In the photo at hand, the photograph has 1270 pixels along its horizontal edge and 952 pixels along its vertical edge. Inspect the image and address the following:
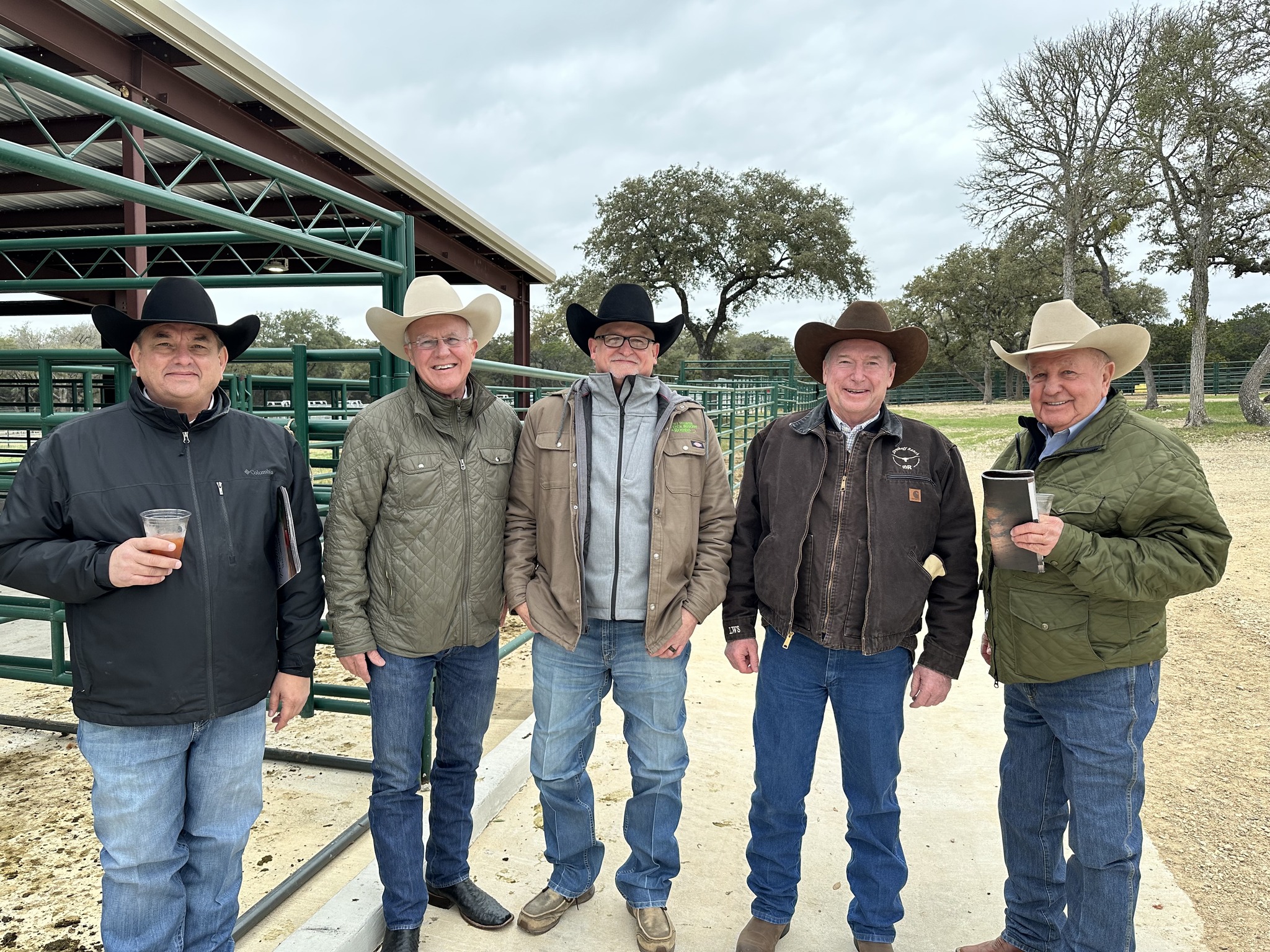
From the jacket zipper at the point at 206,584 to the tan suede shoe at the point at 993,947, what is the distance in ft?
6.96

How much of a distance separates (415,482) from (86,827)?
2.06 metres

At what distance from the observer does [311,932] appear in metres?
2.21

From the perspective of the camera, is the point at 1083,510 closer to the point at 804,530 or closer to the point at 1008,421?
the point at 804,530

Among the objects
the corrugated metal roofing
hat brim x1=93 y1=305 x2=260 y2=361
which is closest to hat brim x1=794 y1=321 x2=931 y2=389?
hat brim x1=93 y1=305 x2=260 y2=361

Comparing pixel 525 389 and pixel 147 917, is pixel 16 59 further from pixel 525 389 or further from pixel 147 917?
pixel 525 389

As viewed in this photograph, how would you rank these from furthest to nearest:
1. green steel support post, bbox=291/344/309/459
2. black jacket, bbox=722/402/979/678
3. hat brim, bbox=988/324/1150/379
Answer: green steel support post, bbox=291/344/309/459, black jacket, bbox=722/402/979/678, hat brim, bbox=988/324/1150/379

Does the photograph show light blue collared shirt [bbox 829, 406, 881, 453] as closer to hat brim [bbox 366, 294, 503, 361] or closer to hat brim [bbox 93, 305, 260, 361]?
hat brim [bbox 366, 294, 503, 361]

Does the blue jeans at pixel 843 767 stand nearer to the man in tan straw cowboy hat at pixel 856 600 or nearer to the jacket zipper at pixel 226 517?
the man in tan straw cowboy hat at pixel 856 600

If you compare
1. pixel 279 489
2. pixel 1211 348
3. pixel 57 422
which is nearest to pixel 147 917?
pixel 279 489

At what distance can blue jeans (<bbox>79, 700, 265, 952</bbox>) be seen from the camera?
1752 mm

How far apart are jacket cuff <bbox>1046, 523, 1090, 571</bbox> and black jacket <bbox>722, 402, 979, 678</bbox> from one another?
0.34 meters

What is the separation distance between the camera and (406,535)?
2201 millimetres

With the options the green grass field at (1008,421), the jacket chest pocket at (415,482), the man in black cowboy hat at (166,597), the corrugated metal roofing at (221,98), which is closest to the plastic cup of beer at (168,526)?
the man in black cowboy hat at (166,597)

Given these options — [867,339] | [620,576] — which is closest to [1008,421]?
[867,339]
